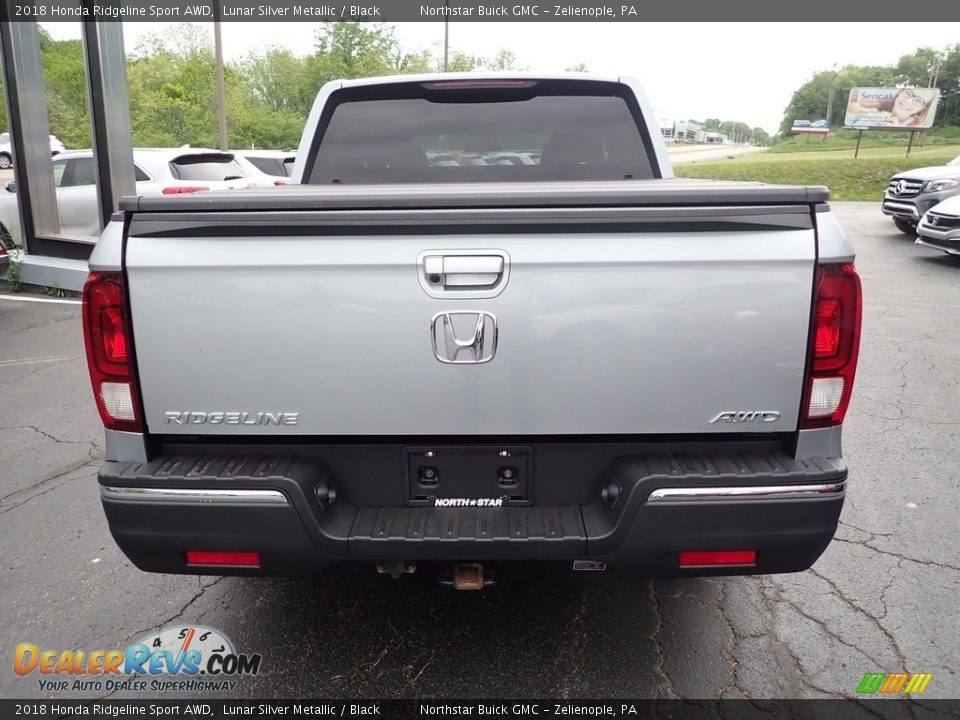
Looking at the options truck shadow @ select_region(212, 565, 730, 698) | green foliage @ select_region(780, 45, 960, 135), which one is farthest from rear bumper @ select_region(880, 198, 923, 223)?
green foliage @ select_region(780, 45, 960, 135)

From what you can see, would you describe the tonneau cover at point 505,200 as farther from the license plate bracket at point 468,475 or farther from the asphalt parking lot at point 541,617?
the asphalt parking lot at point 541,617

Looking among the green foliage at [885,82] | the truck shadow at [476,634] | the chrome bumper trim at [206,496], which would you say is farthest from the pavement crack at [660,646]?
the green foliage at [885,82]

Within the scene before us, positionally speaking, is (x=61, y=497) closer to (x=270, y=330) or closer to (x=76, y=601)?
(x=76, y=601)

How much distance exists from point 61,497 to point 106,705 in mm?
1971

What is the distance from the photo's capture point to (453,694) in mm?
2514

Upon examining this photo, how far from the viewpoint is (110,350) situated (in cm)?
217

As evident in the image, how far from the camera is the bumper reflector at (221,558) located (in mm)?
2229

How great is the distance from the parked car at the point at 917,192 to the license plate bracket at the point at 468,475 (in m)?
13.7

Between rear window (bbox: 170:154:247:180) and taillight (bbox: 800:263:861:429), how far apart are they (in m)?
11.2

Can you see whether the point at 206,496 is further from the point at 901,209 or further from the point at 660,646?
the point at 901,209

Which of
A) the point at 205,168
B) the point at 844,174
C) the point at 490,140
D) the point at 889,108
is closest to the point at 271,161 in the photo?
the point at 205,168

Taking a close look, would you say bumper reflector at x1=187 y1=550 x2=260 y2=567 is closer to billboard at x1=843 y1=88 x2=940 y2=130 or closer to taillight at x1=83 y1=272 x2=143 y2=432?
taillight at x1=83 y1=272 x2=143 y2=432

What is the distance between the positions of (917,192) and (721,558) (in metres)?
14.8

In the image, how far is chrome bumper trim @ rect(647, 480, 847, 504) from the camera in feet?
6.92
